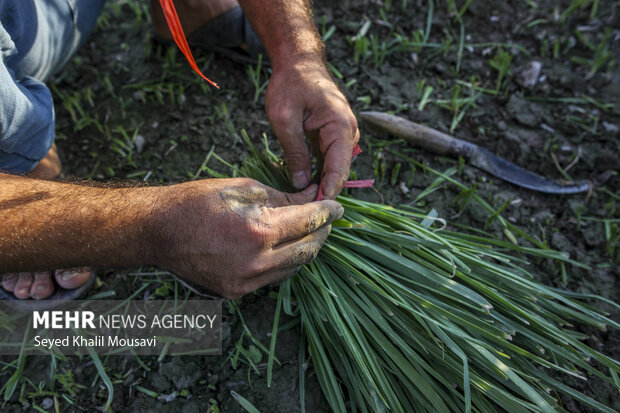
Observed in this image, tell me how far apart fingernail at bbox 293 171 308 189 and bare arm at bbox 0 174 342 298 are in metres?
0.28


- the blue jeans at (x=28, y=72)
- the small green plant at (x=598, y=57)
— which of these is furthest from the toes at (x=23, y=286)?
Answer: the small green plant at (x=598, y=57)

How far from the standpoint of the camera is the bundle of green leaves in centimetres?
123

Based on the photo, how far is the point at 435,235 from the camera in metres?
1.45

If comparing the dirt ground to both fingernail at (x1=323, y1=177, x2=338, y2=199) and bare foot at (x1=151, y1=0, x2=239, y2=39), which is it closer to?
bare foot at (x1=151, y1=0, x2=239, y2=39)

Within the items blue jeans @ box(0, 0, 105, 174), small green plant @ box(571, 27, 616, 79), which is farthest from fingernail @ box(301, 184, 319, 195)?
small green plant @ box(571, 27, 616, 79)

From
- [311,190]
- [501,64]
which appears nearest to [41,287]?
[311,190]

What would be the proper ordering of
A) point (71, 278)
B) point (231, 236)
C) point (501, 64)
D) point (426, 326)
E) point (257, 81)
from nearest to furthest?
1. point (231, 236)
2. point (426, 326)
3. point (71, 278)
4. point (257, 81)
5. point (501, 64)

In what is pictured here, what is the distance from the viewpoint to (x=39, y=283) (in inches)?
64.4

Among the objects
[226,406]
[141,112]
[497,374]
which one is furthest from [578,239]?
[141,112]

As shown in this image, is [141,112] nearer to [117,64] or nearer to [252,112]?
[117,64]

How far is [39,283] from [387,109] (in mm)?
1701

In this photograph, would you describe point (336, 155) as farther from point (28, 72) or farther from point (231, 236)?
point (28, 72)

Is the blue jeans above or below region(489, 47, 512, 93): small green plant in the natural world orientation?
above

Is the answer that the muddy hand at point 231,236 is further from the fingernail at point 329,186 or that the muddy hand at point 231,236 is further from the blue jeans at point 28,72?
the blue jeans at point 28,72
